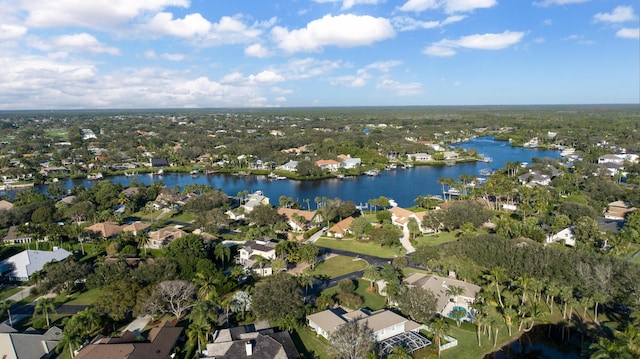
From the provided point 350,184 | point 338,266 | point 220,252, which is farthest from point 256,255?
point 350,184

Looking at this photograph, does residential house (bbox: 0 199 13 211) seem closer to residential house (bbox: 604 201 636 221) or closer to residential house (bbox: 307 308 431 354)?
residential house (bbox: 307 308 431 354)

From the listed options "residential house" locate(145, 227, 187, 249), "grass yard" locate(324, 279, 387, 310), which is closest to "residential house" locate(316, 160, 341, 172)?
"residential house" locate(145, 227, 187, 249)

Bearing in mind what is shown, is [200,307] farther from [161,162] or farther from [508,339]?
[161,162]

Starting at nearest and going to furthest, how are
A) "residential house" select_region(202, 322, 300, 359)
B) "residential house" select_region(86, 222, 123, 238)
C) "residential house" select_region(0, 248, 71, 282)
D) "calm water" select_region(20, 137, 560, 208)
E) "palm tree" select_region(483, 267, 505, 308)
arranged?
"residential house" select_region(202, 322, 300, 359)
"palm tree" select_region(483, 267, 505, 308)
"residential house" select_region(0, 248, 71, 282)
"residential house" select_region(86, 222, 123, 238)
"calm water" select_region(20, 137, 560, 208)

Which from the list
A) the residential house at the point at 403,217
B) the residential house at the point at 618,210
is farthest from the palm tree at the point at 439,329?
the residential house at the point at 618,210

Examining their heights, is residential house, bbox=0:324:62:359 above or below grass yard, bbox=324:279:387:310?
above

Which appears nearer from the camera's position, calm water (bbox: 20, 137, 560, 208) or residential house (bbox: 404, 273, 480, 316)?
residential house (bbox: 404, 273, 480, 316)

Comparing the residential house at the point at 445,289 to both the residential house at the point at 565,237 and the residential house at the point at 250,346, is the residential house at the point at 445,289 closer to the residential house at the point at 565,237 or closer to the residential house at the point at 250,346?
the residential house at the point at 250,346
